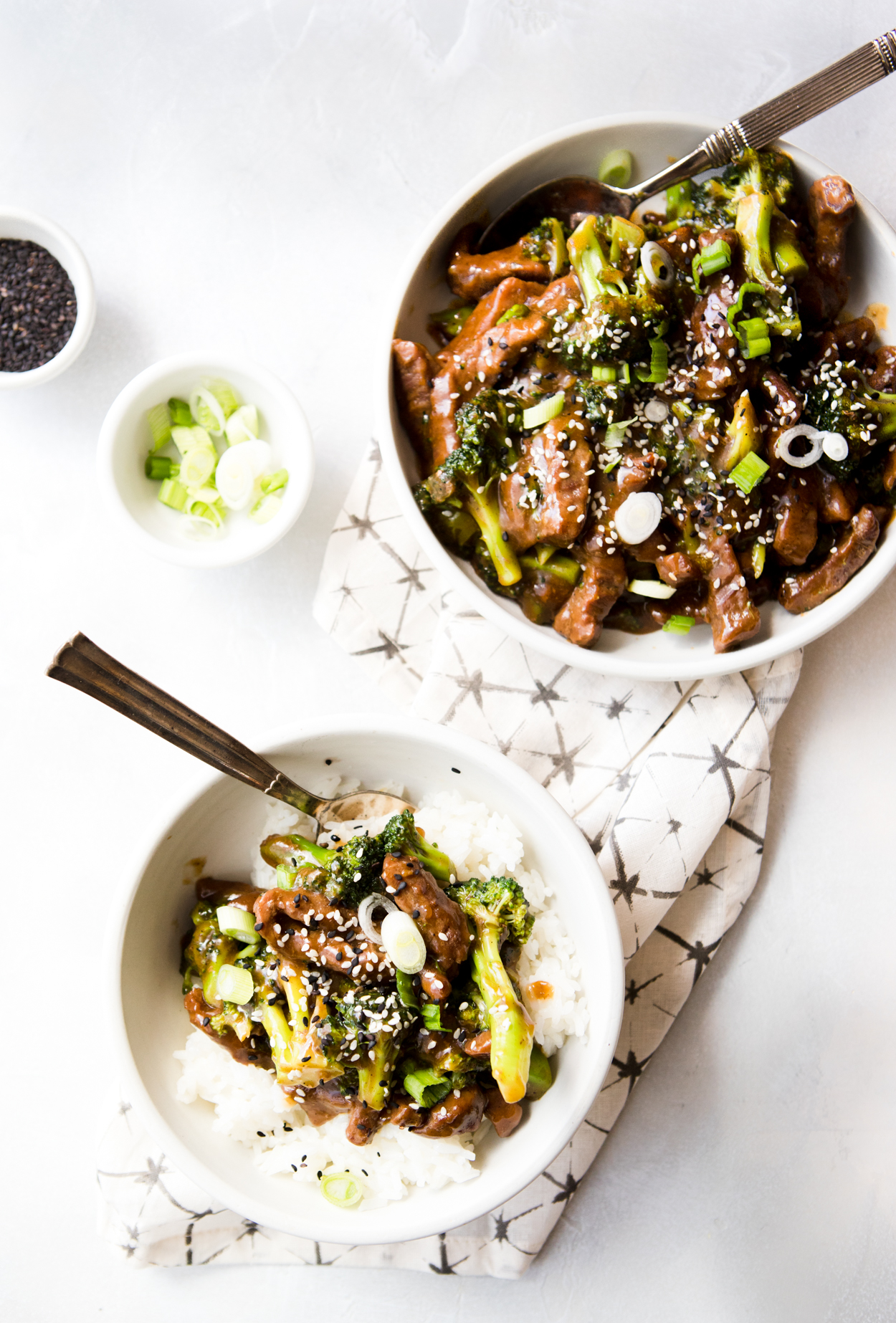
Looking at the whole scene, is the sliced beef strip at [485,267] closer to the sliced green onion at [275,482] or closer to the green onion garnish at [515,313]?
the green onion garnish at [515,313]

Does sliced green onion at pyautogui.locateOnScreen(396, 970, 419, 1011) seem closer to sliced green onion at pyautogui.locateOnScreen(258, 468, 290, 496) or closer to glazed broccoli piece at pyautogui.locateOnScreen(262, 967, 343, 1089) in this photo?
glazed broccoli piece at pyautogui.locateOnScreen(262, 967, 343, 1089)

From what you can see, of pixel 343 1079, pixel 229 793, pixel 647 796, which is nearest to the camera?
pixel 343 1079

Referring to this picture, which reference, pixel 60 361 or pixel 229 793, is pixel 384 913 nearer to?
pixel 229 793

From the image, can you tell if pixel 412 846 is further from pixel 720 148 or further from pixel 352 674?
pixel 720 148

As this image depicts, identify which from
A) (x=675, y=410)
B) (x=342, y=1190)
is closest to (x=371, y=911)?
(x=342, y=1190)

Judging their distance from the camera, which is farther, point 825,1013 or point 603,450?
point 825,1013

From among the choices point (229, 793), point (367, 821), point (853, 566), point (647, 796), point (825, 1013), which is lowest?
point (825, 1013)

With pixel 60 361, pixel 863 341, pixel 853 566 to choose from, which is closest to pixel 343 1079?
pixel 853 566
